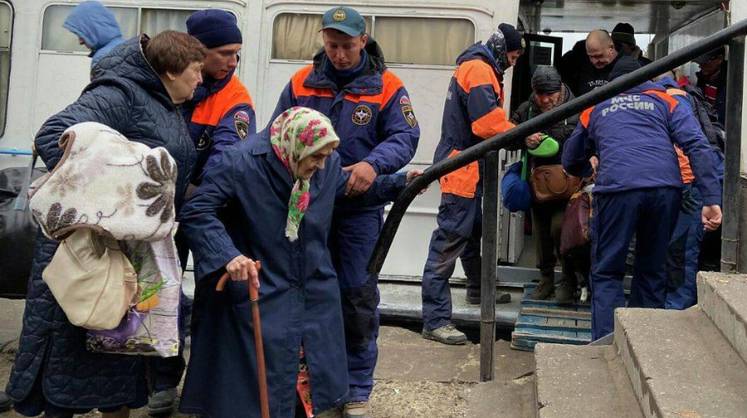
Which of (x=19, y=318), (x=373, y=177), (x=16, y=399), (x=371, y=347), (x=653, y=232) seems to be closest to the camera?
(x=16, y=399)

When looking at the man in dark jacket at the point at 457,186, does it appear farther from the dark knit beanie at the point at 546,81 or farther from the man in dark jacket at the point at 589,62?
the man in dark jacket at the point at 589,62

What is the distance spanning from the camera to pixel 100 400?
344cm

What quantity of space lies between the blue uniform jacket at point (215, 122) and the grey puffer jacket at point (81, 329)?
53 cm

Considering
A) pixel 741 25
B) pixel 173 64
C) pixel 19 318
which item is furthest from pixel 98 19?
pixel 741 25

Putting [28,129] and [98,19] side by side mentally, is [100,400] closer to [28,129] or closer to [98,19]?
[98,19]

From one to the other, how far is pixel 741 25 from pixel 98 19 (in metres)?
3.15

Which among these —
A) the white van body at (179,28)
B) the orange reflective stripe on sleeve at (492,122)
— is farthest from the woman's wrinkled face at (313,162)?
the white van body at (179,28)

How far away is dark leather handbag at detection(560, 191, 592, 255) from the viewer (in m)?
5.87

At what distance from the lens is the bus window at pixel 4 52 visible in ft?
22.1

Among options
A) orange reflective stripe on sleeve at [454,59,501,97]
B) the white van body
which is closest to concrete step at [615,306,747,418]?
orange reflective stripe on sleeve at [454,59,501,97]

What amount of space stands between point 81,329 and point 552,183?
3.73 meters

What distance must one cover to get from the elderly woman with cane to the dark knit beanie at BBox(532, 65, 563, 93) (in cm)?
288

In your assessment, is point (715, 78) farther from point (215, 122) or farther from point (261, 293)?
point (261, 293)

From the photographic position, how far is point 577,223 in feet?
19.3
